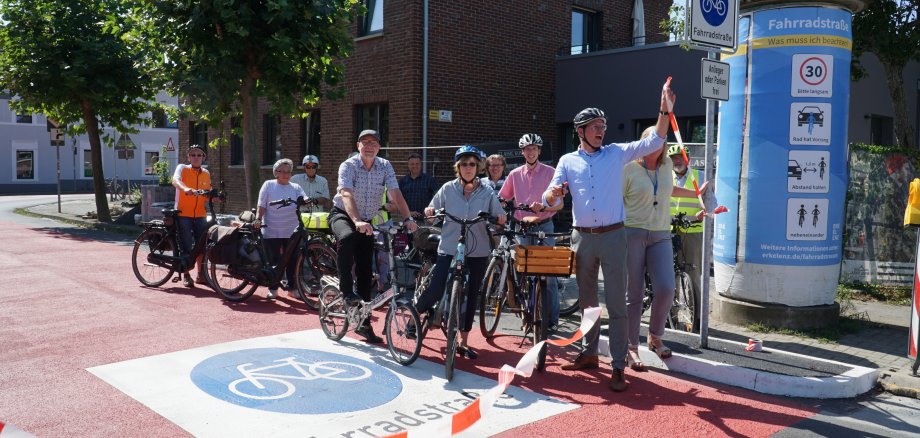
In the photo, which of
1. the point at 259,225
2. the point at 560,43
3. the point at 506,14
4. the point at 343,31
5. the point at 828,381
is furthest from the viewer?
the point at 560,43

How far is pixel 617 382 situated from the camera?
18.5ft

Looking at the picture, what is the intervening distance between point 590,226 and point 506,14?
12988 millimetres

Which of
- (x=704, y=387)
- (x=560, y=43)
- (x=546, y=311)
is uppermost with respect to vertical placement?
(x=560, y=43)

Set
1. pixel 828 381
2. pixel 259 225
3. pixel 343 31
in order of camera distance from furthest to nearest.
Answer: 1. pixel 343 31
2. pixel 259 225
3. pixel 828 381

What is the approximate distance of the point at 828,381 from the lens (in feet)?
18.7

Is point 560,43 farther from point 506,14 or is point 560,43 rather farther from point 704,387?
point 704,387

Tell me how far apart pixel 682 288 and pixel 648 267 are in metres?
1.38

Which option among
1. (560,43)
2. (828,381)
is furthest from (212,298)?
(560,43)

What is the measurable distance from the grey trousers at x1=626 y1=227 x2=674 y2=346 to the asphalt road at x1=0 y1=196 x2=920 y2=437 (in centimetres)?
55

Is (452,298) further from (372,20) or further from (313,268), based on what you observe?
(372,20)

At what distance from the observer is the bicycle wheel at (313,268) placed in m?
8.68

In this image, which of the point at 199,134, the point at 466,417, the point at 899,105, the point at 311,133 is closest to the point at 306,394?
the point at 466,417

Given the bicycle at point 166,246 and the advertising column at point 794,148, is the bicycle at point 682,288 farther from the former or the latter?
the bicycle at point 166,246

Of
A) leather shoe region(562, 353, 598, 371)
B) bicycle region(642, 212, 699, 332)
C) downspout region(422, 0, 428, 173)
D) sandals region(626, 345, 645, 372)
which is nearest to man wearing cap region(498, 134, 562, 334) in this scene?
bicycle region(642, 212, 699, 332)
